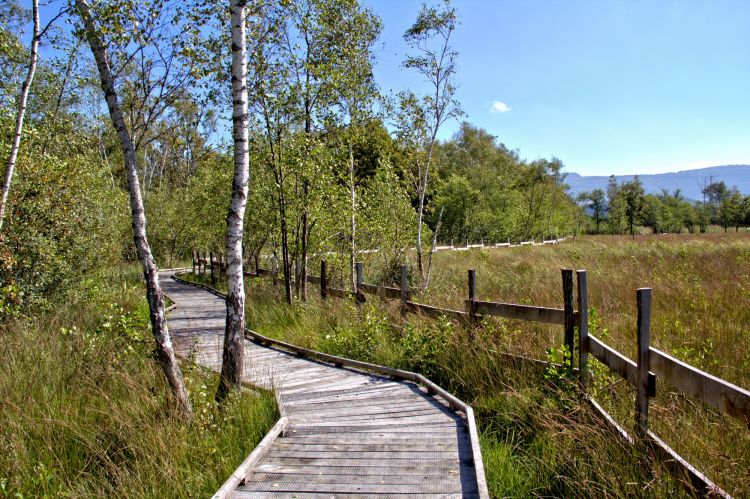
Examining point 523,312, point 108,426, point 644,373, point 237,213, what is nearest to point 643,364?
point 644,373

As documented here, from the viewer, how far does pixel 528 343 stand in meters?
5.98

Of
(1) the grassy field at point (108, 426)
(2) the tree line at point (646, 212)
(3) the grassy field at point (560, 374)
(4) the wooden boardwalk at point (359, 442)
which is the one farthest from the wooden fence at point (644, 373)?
(2) the tree line at point (646, 212)

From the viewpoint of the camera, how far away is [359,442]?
4.32 meters

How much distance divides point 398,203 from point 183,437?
13.4 meters

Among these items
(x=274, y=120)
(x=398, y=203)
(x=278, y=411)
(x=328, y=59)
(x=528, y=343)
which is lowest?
(x=278, y=411)

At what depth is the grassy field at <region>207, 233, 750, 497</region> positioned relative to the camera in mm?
3389

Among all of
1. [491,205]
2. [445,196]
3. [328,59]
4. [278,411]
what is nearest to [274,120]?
[328,59]

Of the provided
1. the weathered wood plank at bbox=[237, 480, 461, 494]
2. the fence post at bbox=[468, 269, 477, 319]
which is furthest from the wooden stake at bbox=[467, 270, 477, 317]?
the weathered wood plank at bbox=[237, 480, 461, 494]

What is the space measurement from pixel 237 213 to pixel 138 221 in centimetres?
107

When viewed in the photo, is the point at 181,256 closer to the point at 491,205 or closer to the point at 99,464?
the point at 491,205

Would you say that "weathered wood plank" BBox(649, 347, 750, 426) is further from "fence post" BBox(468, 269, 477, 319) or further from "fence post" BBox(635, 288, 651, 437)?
"fence post" BBox(468, 269, 477, 319)

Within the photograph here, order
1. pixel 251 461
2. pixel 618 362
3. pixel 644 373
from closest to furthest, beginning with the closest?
pixel 644 373
pixel 251 461
pixel 618 362

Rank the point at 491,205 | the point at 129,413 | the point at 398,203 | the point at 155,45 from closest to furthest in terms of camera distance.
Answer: the point at 129,413 → the point at 155,45 → the point at 398,203 → the point at 491,205

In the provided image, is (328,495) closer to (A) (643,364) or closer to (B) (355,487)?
(B) (355,487)
